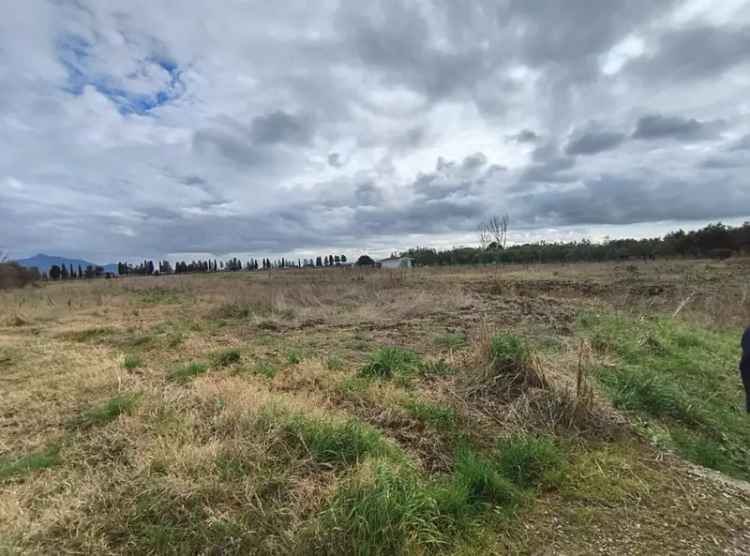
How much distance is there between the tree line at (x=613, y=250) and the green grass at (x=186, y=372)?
164 ft

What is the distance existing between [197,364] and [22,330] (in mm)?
8498

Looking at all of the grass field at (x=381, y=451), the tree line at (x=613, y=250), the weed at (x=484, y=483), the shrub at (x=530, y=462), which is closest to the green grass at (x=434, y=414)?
the grass field at (x=381, y=451)

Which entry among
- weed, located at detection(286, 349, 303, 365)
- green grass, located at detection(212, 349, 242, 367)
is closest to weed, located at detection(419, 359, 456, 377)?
weed, located at detection(286, 349, 303, 365)

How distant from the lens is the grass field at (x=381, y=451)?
7.13ft

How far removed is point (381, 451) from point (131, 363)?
501 centimetres

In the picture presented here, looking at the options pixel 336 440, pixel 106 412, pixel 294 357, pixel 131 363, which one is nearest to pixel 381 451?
pixel 336 440

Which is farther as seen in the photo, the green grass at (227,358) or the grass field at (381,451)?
the green grass at (227,358)

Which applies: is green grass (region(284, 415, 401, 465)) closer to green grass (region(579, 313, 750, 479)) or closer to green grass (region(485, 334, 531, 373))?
green grass (region(485, 334, 531, 373))

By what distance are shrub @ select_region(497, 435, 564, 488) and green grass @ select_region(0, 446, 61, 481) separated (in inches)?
141

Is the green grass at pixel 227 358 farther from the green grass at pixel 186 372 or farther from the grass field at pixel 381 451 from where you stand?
the green grass at pixel 186 372

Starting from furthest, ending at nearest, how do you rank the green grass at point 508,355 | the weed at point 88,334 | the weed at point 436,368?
the weed at point 88,334, the weed at point 436,368, the green grass at point 508,355

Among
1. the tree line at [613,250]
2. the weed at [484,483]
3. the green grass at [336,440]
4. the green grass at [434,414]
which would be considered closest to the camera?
the weed at [484,483]

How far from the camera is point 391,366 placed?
5.13 m

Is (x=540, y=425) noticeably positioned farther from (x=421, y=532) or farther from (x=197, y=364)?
(x=197, y=364)
